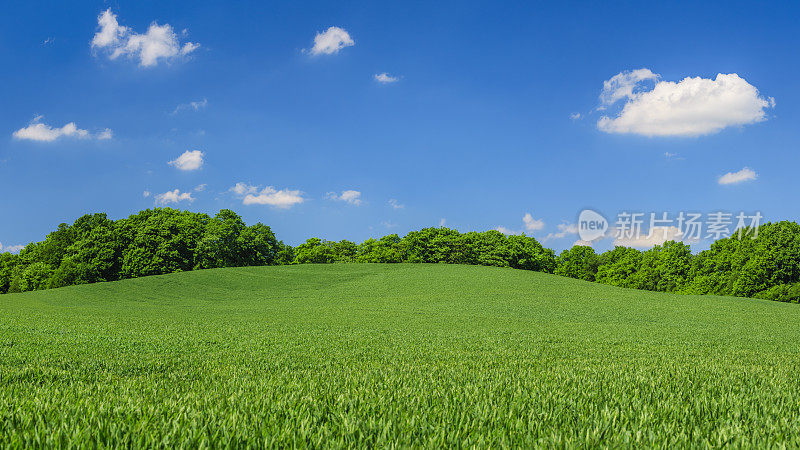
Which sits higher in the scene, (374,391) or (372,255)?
(372,255)

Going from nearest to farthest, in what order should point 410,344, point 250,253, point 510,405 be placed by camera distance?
point 510,405 < point 410,344 < point 250,253

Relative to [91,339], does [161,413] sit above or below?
above

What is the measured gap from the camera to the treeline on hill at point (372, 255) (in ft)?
216

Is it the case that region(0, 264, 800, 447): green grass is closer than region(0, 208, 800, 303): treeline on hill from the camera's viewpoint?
Yes

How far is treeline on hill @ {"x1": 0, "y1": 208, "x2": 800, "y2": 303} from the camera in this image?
65.8 metres

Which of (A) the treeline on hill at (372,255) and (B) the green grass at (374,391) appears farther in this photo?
(A) the treeline on hill at (372,255)

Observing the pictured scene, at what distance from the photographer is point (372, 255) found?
316 ft

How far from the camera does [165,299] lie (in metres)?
44.6

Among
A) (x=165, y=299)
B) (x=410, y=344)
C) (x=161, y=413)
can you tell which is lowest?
(x=165, y=299)

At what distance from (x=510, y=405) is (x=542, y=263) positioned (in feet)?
335

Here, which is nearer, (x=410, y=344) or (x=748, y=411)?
(x=748, y=411)

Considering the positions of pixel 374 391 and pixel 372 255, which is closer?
pixel 374 391

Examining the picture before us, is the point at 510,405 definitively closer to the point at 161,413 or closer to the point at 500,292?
the point at 161,413

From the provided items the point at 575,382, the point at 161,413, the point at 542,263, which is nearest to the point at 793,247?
the point at 542,263
